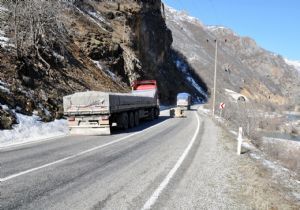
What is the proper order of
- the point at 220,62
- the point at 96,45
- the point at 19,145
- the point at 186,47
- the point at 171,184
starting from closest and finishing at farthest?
the point at 171,184 < the point at 19,145 < the point at 96,45 < the point at 186,47 < the point at 220,62

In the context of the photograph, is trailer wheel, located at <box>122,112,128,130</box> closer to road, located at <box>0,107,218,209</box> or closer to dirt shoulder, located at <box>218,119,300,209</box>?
road, located at <box>0,107,218,209</box>

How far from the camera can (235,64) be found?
5935 inches

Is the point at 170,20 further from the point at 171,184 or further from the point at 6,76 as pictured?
the point at 171,184

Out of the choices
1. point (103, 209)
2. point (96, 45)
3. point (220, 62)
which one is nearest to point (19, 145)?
point (103, 209)

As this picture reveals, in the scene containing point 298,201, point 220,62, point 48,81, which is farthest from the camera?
point 220,62

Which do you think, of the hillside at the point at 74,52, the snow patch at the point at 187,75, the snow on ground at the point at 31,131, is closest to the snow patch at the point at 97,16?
the hillside at the point at 74,52

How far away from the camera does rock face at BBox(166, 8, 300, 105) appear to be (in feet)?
413

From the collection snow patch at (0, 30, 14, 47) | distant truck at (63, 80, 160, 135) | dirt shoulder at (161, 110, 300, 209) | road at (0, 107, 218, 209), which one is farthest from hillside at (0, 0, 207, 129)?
dirt shoulder at (161, 110, 300, 209)

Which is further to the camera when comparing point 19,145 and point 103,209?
point 19,145

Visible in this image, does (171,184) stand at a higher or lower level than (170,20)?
lower

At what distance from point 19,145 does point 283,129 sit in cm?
6076

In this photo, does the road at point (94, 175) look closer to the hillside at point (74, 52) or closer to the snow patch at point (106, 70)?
the hillside at point (74, 52)

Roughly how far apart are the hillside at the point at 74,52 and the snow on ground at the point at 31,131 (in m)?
0.53

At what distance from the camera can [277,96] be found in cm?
15725
